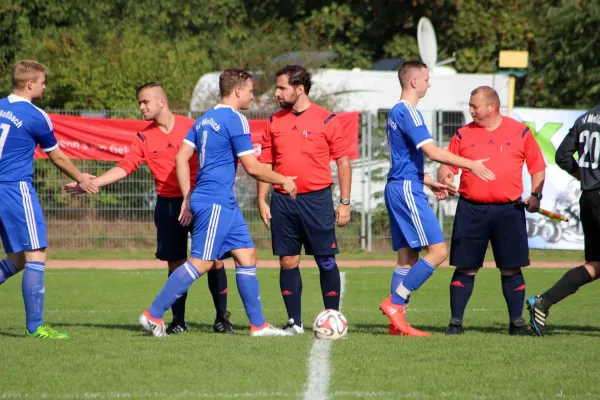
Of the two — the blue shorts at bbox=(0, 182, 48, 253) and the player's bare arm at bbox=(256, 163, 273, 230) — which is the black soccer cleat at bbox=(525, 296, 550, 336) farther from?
the blue shorts at bbox=(0, 182, 48, 253)

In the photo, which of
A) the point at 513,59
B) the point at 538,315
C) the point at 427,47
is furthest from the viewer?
the point at 427,47

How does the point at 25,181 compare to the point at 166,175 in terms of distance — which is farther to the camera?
the point at 166,175

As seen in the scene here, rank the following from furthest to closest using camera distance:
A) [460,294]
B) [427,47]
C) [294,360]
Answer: [427,47] < [460,294] < [294,360]

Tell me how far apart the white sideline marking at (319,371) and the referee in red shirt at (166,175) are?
5.23 feet

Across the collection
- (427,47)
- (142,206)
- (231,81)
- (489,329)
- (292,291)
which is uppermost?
(427,47)

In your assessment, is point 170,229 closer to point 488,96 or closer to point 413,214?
point 413,214

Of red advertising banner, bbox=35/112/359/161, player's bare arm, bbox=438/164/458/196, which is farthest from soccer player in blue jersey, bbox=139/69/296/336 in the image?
red advertising banner, bbox=35/112/359/161

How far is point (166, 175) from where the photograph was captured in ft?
29.7

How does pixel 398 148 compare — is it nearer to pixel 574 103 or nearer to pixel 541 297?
pixel 541 297

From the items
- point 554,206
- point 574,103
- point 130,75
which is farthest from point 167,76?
point 574,103

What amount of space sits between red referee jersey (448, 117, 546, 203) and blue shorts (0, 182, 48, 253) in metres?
3.73

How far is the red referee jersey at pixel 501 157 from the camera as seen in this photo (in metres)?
8.74

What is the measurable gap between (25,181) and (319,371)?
3.21 m

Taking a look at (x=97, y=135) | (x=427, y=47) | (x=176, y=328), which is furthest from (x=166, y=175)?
(x=427, y=47)
